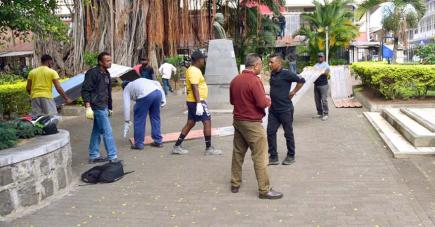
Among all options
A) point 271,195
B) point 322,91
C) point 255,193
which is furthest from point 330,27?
point 271,195

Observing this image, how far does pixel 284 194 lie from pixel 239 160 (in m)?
0.63

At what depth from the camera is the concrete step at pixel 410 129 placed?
718 centimetres

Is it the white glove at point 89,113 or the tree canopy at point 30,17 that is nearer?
the tree canopy at point 30,17

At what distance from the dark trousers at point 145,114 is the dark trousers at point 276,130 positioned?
218 centimetres

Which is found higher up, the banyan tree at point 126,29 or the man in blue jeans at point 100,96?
the banyan tree at point 126,29

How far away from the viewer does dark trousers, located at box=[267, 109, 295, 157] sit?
663 cm

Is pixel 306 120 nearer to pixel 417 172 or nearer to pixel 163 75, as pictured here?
pixel 417 172

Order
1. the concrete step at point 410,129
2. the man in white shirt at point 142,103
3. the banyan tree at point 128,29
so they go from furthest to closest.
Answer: the banyan tree at point 128,29, the man in white shirt at point 142,103, the concrete step at point 410,129

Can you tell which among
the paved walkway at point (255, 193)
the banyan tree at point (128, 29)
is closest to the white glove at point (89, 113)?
the paved walkway at point (255, 193)

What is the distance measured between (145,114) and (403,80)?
22.1 ft

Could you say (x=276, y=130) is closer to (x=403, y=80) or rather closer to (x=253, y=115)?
(x=253, y=115)

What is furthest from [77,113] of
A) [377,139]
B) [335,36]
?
[335,36]

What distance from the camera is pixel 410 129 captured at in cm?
780

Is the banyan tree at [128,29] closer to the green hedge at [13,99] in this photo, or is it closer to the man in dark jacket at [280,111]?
the green hedge at [13,99]
